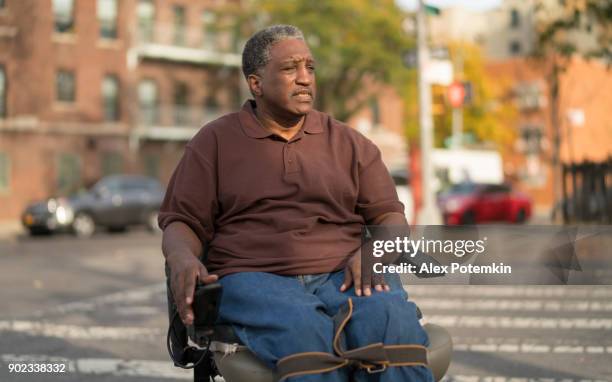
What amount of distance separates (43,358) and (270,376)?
3678mm

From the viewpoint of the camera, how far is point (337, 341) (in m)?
3.04

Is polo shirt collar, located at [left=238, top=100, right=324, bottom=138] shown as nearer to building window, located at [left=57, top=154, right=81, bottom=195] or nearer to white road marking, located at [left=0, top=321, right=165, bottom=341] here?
white road marking, located at [left=0, top=321, right=165, bottom=341]

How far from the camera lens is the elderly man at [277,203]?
3217mm

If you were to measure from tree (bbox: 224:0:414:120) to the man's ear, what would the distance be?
36600 mm

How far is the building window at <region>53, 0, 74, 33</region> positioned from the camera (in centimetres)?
3816

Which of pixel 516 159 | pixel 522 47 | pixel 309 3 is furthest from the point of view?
pixel 522 47

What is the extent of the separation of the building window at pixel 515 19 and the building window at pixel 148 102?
48297mm

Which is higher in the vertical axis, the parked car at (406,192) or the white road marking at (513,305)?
the white road marking at (513,305)

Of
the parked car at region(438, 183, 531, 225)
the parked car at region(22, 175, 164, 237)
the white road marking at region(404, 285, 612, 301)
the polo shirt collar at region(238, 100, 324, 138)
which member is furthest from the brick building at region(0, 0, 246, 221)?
the polo shirt collar at region(238, 100, 324, 138)

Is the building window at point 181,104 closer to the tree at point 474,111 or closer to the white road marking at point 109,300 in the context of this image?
the tree at point 474,111

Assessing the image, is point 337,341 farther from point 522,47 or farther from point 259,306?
point 522,47

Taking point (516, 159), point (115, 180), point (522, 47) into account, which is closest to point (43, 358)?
point (115, 180)

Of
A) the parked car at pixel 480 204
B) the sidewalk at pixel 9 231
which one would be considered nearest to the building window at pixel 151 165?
the sidewalk at pixel 9 231

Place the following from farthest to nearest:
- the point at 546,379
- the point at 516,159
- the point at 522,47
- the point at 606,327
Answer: the point at 522,47, the point at 516,159, the point at 606,327, the point at 546,379
